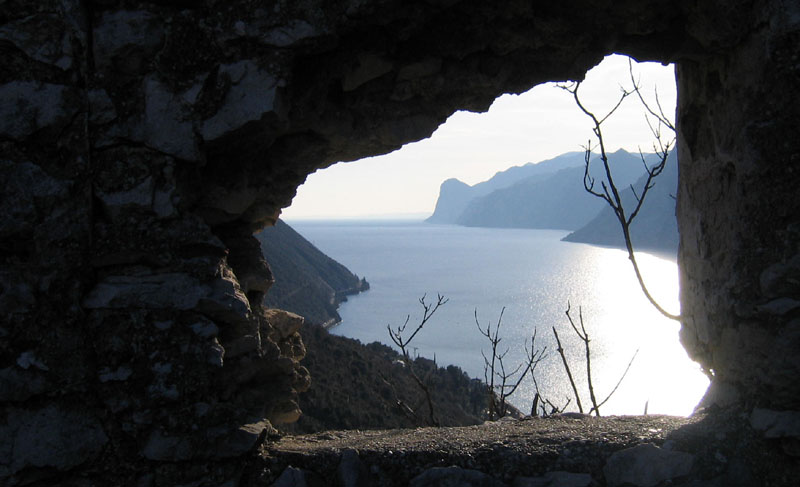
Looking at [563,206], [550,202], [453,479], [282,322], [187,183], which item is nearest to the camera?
[453,479]

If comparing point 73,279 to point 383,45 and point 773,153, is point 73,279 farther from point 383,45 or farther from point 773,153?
point 773,153

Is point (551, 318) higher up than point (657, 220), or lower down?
lower down

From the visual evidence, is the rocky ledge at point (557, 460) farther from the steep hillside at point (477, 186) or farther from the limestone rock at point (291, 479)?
the steep hillside at point (477, 186)

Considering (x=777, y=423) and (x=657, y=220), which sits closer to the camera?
(x=777, y=423)

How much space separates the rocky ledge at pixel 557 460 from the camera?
2.20 meters

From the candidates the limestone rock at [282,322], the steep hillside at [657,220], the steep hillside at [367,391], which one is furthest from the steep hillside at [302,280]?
the steep hillside at [657,220]

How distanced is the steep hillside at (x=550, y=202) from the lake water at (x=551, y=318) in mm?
56104

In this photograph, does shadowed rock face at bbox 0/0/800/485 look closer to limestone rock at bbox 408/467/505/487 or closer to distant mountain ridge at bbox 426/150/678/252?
limestone rock at bbox 408/467/505/487

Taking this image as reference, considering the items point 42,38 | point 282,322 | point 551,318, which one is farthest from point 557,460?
point 551,318

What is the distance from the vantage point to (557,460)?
7.41 ft

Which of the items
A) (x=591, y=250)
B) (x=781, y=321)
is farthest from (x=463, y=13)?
(x=591, y=250)

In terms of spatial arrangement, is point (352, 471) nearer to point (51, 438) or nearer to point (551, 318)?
point (51, 438)

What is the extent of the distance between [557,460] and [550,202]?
106 metres

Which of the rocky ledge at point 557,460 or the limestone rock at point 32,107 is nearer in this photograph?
the limestone rock at point 32,107
